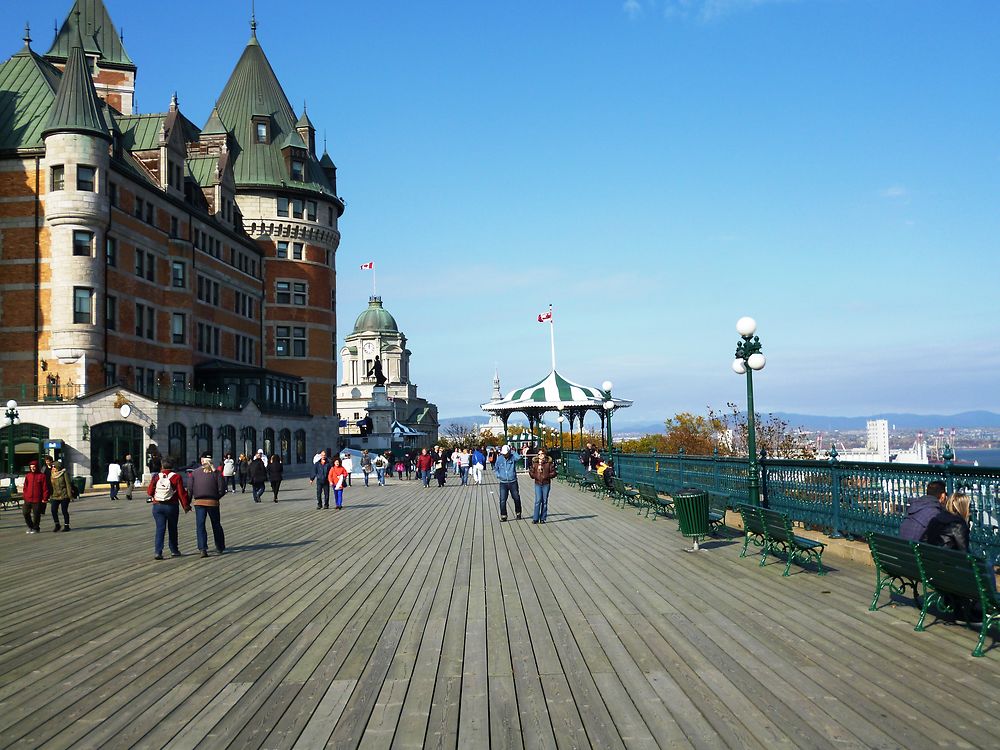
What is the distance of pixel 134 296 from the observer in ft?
155

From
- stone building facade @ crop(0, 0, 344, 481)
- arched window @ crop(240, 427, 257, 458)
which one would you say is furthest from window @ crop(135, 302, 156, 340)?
arched window @ crop(240, 427, 257, 458)

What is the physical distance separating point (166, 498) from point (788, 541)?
9.62 metres

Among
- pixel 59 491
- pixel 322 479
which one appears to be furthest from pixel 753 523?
pixel 322 479

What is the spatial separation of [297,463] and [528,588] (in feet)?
179

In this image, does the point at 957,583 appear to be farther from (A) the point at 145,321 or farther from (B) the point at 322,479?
(A) the point at 145,321

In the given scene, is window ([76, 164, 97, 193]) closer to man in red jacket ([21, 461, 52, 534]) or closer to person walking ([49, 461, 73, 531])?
person walking ([49, 461, 73, 531])

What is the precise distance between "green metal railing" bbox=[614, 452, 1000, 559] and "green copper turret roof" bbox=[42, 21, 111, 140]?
35152 millimetres

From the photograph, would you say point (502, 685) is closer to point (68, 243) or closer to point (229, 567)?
point (229, 567)

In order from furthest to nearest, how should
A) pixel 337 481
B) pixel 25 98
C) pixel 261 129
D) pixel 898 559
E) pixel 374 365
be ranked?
pixel 374 365 → pixel 261 129 → pixel 25 98 → pixel 337 481 → pixel 898 559

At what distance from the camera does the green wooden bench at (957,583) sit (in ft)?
24.6

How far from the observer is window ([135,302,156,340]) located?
157 feet

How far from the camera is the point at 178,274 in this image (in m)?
52.4

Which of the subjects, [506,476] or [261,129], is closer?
[506,476]

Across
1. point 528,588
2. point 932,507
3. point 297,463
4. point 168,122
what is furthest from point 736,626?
point 297,463
